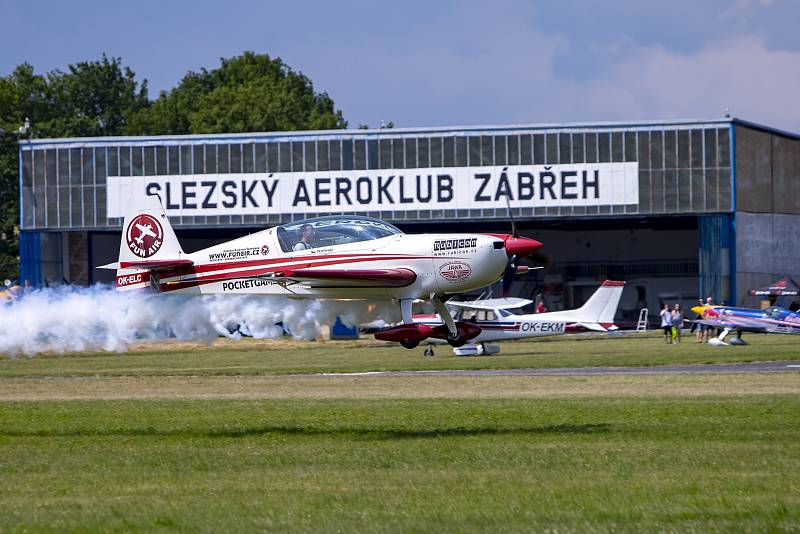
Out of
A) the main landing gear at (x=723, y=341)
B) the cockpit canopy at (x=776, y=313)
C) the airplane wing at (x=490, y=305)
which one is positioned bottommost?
the main landing gear at (x=723, y=341)

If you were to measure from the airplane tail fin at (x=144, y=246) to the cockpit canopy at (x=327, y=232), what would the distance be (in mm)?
2808

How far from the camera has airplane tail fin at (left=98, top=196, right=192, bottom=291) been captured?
83.3 feet

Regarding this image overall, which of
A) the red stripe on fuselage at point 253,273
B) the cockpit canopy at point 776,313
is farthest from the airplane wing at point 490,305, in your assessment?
the red stripe on fuselage at point 253,273

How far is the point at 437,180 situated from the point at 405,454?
53.2 meters

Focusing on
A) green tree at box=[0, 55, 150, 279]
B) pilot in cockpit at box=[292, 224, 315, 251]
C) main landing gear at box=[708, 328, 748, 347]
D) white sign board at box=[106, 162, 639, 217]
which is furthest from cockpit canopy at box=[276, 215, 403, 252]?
green tree at box=[0, 55, 150, 279]

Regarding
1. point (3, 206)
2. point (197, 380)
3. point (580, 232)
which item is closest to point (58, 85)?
point (3, 206)

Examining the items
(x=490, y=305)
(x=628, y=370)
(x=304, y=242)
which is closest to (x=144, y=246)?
(x=304, y=242)

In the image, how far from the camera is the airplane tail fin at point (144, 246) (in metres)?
25.4

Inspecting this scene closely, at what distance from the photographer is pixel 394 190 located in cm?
7275

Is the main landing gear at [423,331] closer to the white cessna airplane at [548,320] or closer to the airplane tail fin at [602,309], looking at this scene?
the white cessna airplane at [548,320]

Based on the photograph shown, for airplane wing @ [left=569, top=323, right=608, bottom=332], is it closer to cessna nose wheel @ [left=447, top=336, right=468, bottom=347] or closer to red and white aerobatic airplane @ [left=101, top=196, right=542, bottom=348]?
red and white aerobatic airplane @ [left=101, top=196, right=542, bottom=348]

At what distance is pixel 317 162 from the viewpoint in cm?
7375

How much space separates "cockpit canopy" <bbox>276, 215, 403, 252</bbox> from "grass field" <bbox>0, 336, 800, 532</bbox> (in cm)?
371

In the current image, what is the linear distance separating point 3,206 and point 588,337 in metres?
52.1
